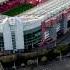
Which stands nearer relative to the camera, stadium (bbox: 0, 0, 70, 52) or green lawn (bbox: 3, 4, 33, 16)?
stadium (bbox: 0, 0, 70, 52)

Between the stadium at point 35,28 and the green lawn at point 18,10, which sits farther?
the green lawn at point 18,10

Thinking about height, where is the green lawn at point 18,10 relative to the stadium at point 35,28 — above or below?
above

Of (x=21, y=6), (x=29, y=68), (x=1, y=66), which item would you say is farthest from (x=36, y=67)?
(x=21, y=6)

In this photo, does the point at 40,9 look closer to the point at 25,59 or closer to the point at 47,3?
the point at 47,3

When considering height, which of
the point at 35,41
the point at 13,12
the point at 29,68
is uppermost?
the point at 13,12

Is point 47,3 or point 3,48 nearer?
point 3,48

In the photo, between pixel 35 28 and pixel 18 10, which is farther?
pixel 18 10

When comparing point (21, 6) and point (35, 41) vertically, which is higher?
point (21, 6)

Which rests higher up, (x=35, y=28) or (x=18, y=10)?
(x=18, y=10)
